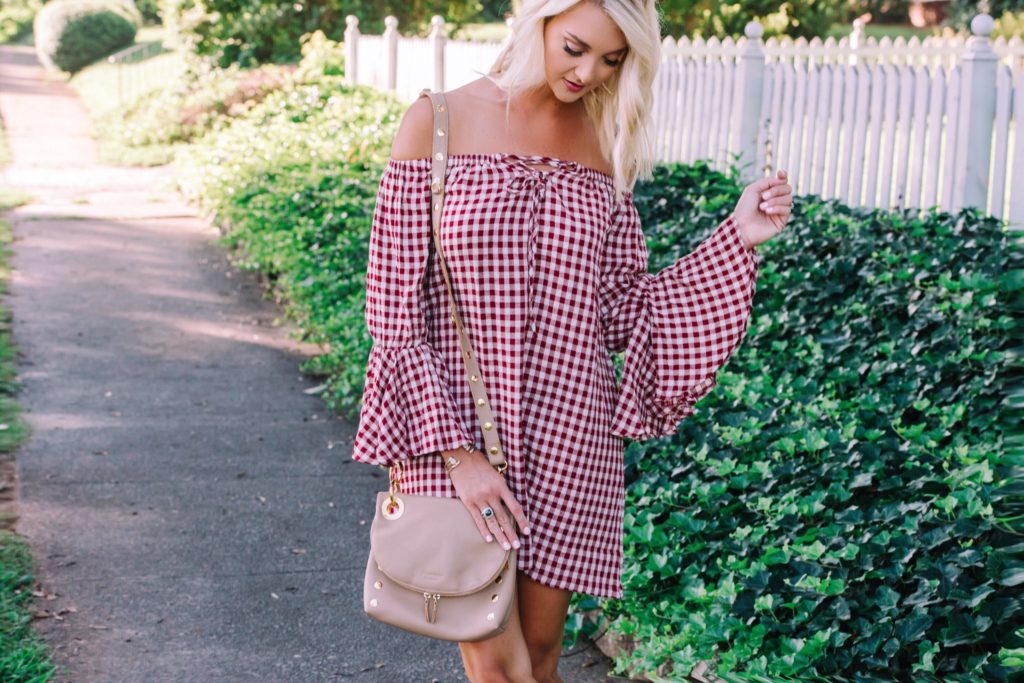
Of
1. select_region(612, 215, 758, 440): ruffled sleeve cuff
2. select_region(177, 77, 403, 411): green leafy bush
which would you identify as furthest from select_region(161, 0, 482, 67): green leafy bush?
select_region(612, 215, 758, 440): ruffled sleeve cuff

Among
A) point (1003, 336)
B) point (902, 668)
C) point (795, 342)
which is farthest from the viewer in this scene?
point (795, 342)

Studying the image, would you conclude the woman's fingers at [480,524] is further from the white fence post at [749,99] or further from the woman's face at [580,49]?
the white fence post at [749,99]

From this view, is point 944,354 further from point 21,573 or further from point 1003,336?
point 21,573

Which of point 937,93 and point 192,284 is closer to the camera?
point 937,93

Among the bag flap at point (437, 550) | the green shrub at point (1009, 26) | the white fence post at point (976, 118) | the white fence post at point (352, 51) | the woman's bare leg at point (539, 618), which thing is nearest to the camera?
the bag flap at point (437, 550)

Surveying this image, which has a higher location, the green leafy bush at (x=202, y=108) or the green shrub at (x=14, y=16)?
the green shrub at (x=14, y=16)

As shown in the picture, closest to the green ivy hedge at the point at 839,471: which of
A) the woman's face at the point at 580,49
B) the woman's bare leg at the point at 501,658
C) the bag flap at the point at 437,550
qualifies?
the woman's bare leg at the point at 501,658

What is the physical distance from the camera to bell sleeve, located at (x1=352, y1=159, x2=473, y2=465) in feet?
8.27

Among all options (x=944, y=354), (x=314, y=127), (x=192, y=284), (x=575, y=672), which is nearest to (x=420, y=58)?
(x=314, y=127)

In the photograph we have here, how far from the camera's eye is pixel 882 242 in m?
6.36

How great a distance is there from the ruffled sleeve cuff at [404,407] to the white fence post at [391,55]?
48.3 ft

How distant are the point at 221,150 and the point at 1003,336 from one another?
10838 mm

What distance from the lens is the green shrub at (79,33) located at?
111ft

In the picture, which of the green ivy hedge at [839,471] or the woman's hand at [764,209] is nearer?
the woman's hand at [764,209]
